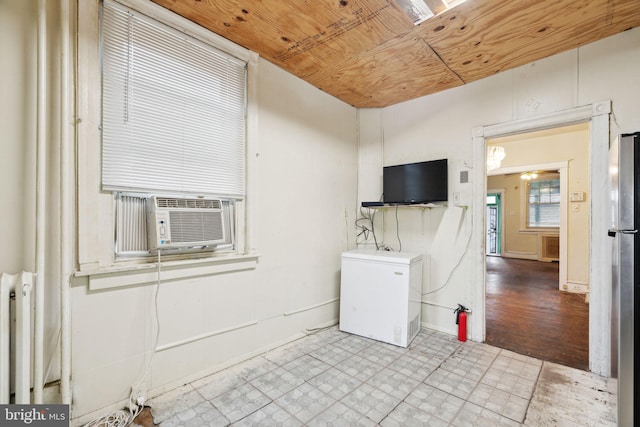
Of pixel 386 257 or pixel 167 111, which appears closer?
pixel 167 111

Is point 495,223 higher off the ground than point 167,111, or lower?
lower

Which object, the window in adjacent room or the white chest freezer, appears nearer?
the window in adjacent room

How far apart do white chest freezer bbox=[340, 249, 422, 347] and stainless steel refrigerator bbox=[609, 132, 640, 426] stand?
1434mm

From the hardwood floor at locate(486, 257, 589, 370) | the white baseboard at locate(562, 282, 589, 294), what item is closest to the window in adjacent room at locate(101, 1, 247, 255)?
the hardwood floor at locate(486, 257, 589, 370)

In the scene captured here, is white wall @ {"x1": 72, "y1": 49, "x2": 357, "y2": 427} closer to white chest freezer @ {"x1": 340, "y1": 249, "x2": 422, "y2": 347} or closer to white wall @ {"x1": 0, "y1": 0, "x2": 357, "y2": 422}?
white wall @ {"x1": 0, "y1": 0, "x2": 357, "y2": 422}

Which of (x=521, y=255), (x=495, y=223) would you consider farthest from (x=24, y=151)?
(x=495, y=223)

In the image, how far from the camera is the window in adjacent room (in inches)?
68.5

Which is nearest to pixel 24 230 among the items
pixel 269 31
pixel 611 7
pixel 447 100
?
pixel 269 31

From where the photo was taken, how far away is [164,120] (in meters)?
1.94

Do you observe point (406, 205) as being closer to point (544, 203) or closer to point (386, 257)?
point (386, 257)

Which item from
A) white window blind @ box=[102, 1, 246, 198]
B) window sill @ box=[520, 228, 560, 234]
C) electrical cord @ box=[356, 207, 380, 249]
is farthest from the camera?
window sill @ box=[520, 228, 560, 234]

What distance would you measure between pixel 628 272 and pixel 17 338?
291 cm

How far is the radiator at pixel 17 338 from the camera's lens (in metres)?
1.25

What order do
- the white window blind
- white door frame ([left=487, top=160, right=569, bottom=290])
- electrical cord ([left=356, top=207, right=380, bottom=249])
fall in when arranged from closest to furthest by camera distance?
the white window blind, electrical cord ([left=356, top=207, right=380, bottom=249]), white door frame ([left=487, top=160, right=569, bottom=290])
